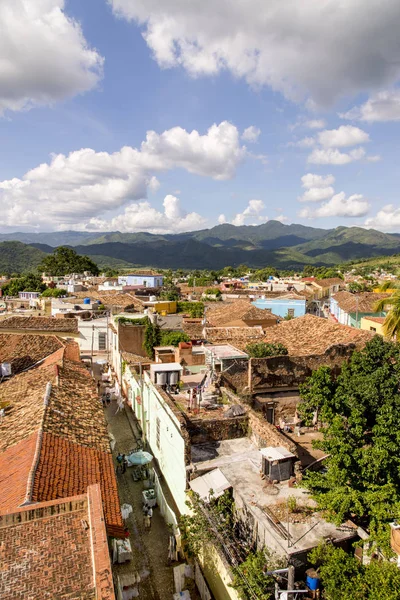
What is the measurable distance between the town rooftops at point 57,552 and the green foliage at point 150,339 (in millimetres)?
17045

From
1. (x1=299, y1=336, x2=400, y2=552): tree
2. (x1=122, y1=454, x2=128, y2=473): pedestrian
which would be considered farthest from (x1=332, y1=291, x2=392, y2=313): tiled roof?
(x1=122, y1=454, x2=128, y2=473): pedestrian

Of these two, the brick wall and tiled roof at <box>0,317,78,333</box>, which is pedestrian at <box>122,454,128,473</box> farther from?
tiled roof at <box>0,317,78,333</box>

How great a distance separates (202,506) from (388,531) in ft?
12.9

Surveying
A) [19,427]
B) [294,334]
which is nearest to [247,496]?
[19,427]

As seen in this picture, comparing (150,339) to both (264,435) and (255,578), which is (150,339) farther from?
(255,578)

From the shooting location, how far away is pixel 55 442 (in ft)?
38.1

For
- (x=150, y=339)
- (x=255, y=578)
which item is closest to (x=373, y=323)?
(x=150, y=339)

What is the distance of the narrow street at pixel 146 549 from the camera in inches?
398

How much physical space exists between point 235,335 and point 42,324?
16.1 meters

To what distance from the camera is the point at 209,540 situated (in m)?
8.58

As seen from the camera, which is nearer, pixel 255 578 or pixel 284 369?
pixel 255 578

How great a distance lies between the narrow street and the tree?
466 cm

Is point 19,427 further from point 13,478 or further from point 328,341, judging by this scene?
point 328,341

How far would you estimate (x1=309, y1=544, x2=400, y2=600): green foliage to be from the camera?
22.1ft
